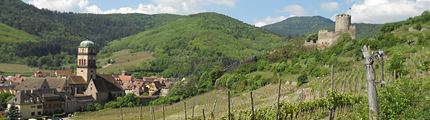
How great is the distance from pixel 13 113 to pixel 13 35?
145m

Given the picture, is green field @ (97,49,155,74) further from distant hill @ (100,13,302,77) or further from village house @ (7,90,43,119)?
village house @ (7,90,43,119)

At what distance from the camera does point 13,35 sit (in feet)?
538

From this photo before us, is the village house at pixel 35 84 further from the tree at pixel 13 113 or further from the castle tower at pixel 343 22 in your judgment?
the castle tower at pixel 343 22

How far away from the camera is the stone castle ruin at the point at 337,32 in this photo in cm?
7275

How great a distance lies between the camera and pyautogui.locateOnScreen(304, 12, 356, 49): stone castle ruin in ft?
239

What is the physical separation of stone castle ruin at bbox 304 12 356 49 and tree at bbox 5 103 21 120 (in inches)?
2233

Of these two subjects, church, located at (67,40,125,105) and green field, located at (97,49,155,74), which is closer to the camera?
church, located at (67,40,125,105)

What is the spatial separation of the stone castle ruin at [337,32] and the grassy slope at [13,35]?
447ft

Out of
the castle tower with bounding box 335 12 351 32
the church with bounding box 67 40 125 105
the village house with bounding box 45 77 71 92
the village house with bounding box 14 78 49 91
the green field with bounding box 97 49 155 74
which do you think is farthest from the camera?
the green field with bounding box 97 49 155 74

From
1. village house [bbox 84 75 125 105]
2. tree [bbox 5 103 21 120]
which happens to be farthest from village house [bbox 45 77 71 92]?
tree [bbox 5 103 21 120]

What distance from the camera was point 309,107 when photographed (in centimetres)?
1917

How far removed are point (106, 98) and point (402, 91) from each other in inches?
1886

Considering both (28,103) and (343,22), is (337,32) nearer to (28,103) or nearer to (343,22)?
(343,22)

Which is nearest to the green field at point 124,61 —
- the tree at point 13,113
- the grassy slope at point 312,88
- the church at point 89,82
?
the church at point 89,82
